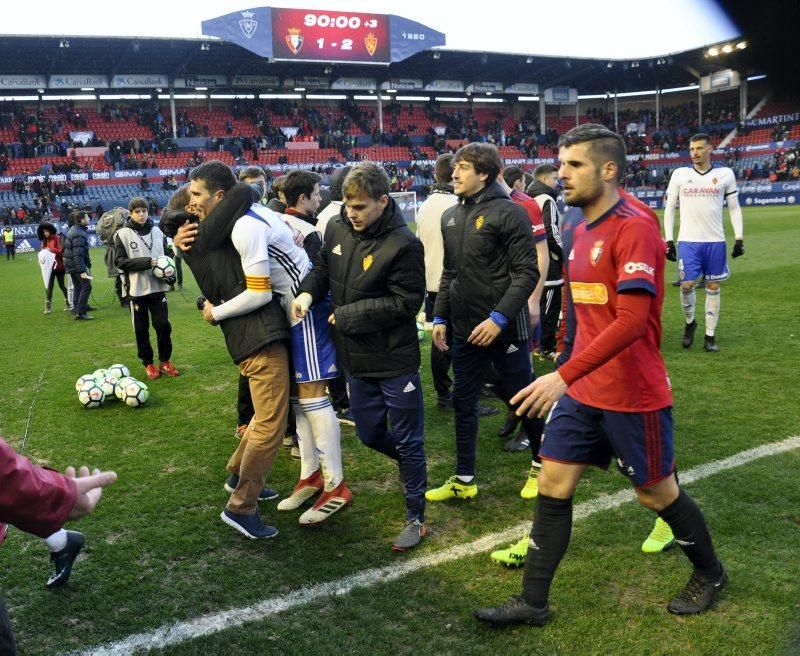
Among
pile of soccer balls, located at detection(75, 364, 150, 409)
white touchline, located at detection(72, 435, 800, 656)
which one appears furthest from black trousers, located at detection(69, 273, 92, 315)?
white touchline, located at detection(72, 435, 800, 656)

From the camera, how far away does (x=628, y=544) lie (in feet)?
11.8

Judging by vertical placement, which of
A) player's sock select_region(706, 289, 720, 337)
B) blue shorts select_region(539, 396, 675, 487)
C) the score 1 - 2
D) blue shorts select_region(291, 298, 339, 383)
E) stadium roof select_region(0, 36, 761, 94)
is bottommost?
player's sock select_region(706, 289, 720, 337)

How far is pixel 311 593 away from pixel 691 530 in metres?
1.75

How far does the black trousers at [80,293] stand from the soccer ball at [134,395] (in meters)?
6.13

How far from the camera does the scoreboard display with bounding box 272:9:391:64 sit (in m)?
43.0

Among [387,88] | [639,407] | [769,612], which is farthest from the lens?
[387,88]

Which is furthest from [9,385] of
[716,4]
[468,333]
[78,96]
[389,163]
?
[78,96]

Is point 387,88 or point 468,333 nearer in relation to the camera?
point 468,333

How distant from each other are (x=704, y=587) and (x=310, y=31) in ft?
151

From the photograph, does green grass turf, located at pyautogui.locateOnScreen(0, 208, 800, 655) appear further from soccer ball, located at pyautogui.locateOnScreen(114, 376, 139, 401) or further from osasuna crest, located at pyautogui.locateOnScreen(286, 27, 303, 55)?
osasuna crest, located at pyautogui.locateOnScreen(286, 27, 303, 55)

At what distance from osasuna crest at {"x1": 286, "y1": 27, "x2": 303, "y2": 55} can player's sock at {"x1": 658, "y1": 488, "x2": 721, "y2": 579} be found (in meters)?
45.0

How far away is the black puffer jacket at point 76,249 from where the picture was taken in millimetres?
11156

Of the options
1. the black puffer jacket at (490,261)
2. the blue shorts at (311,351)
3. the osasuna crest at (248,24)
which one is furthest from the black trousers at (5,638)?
the osasuna crest at (248,24)

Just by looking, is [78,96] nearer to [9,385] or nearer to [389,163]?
[389,163]
